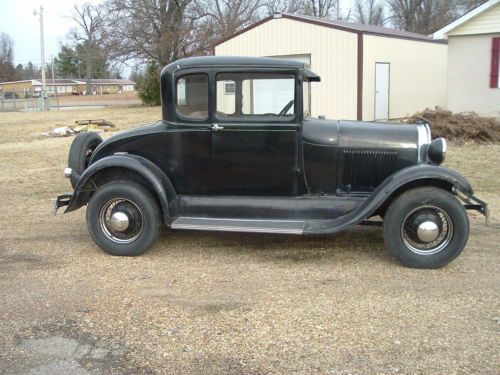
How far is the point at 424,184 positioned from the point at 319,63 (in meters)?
13.8

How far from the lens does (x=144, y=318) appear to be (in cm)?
393

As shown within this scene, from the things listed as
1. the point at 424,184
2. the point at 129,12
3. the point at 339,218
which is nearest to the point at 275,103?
the point at 339,218

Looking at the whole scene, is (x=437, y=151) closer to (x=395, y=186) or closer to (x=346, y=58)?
(x=395, y=186)

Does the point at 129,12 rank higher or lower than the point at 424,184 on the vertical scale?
higher

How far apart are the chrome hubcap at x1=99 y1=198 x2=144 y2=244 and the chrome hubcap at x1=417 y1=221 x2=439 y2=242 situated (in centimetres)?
266

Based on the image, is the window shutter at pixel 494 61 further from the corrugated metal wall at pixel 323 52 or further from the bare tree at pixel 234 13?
the bare tree at pixel 234 13

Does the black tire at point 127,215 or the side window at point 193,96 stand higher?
the side window at point 193,96

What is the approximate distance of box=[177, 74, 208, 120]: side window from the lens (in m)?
5.32

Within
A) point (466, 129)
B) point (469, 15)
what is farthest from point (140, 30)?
point (466, 129)

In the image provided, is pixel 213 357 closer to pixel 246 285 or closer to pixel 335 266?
pixel 246 285

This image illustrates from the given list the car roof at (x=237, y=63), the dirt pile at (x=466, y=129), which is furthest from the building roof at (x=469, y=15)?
the car roof at (x=237, y=63)

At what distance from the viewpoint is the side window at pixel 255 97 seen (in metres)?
5.23

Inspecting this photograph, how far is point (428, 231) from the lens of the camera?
4.79 metres

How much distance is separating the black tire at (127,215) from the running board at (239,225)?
0.28 meters
